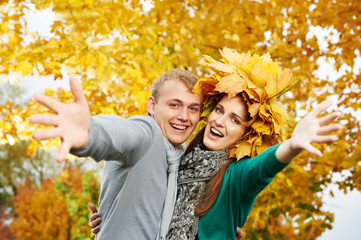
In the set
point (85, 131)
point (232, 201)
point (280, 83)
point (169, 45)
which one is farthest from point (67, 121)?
point (169, 45)

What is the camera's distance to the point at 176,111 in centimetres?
241

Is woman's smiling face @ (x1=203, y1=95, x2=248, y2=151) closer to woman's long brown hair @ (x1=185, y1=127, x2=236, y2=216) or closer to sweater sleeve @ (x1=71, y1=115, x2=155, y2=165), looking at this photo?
woman's long brown hair @ (x1=185, y1=127, x2=236, y2=216)

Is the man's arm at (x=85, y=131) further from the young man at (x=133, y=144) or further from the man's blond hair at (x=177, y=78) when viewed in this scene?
the man's blond hair at (x=177, y=78)

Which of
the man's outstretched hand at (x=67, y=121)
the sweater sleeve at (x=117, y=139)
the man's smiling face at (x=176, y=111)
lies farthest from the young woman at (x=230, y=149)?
the man's outstretched hand at (x=67, y=121)

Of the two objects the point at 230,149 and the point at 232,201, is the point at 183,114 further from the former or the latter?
the point at 232,201

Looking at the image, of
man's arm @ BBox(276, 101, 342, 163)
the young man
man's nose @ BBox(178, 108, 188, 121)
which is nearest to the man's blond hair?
the young man

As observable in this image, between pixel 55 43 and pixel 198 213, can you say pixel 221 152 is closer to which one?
pixel 198 213

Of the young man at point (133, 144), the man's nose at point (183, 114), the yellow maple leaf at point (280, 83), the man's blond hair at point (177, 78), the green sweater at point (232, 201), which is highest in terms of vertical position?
the man's blond hair at point (177, 78)

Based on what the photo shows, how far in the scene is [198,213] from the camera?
2078 mm

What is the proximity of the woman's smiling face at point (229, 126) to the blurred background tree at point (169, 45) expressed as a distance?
202 cm

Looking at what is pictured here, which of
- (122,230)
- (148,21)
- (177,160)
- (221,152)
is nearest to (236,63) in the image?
(221,152)

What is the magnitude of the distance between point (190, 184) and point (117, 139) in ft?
2.36

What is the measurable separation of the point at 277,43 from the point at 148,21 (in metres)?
1.77

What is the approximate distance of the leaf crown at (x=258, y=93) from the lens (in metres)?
2.19
